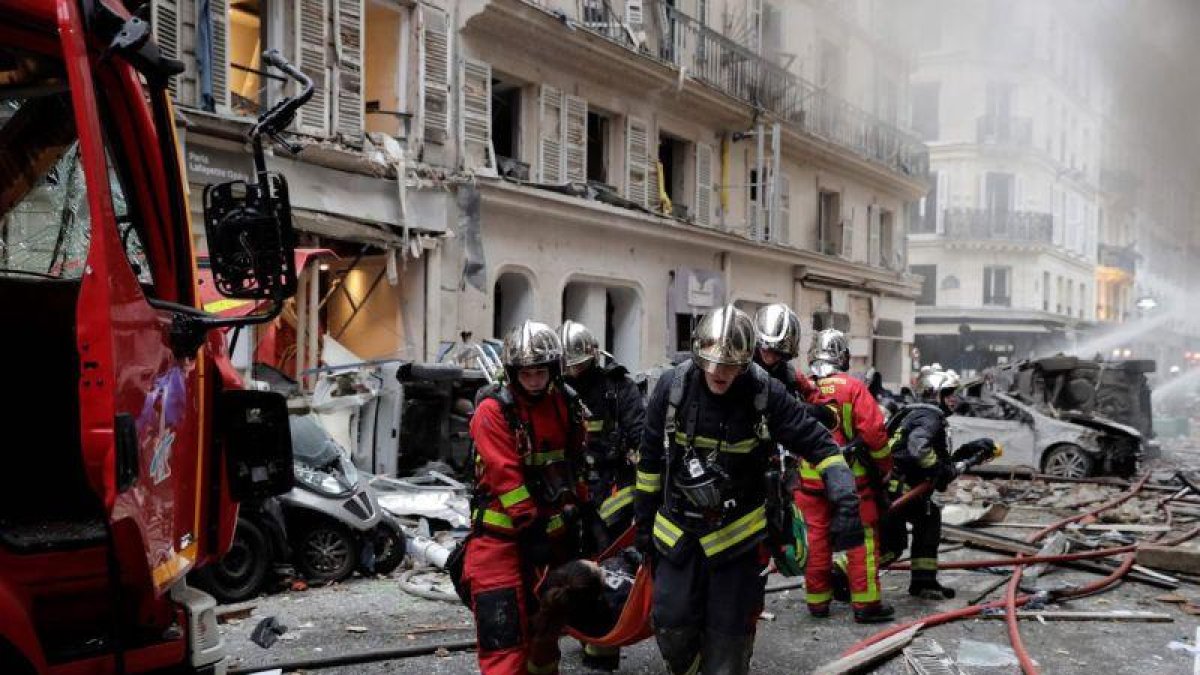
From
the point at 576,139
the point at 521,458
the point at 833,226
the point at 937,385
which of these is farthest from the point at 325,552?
the point at 833,226

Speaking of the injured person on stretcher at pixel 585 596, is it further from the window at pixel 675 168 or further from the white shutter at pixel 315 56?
the window at pixel 675 168

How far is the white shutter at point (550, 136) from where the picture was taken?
14719 mm

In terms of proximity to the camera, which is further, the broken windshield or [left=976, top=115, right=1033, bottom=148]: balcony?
[left=976, top=115, right=1033, bottom=148]: balcony

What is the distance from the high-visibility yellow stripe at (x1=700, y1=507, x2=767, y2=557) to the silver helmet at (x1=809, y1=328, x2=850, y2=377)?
106 inches

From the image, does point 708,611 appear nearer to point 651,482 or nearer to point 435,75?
point 651,482

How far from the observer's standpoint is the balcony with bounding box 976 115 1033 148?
3700 centimetres

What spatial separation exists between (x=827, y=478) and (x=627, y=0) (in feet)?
44.5

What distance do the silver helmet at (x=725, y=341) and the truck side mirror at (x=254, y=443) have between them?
1664mm

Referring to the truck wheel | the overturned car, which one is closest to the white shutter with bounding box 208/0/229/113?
the truck wheel

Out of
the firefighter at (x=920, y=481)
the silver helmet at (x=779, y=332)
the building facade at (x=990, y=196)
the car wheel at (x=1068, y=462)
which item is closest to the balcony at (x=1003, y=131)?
the building facade at (x=990, y=196)

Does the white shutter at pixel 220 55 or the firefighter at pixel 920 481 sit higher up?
the white shutter at pixel 220 55

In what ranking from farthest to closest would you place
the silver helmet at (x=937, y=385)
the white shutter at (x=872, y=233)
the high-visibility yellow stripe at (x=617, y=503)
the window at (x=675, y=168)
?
1. the white shutter at (x=872, y=233)
2. the window at (x=675, y=168)
3. the silver helmet at (x=937, y=385)
4. the high-visibility yellow stripe at (x=617, y=503)

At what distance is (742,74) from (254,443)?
17698 mm

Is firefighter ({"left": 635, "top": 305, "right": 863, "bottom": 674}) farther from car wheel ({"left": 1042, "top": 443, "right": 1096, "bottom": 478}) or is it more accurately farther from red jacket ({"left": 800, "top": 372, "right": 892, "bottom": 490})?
car wheel ({"left": 1042, "top": 443, "right": 1096, "bottom": 478})
